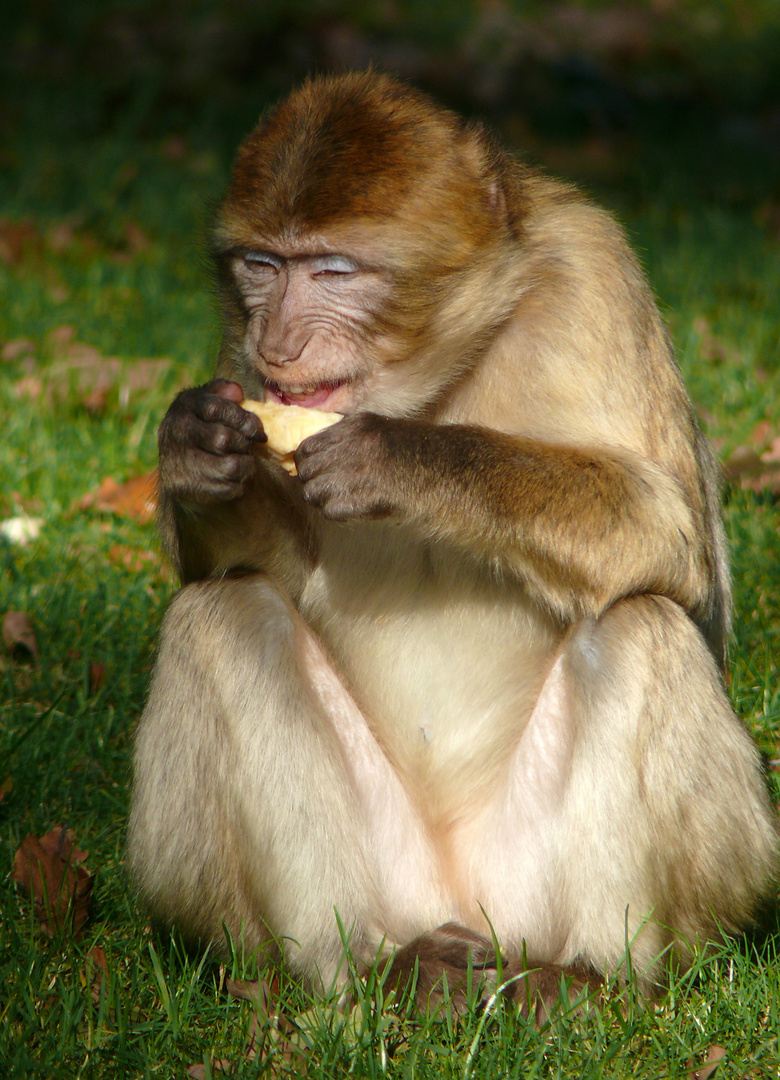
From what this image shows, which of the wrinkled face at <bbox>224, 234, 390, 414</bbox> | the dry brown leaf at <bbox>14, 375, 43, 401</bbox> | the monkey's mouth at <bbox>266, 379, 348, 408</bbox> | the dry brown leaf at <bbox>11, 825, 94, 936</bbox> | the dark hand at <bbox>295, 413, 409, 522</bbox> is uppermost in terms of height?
the wrinkled face at <bbox>224, 234, 390, 414</bbox>

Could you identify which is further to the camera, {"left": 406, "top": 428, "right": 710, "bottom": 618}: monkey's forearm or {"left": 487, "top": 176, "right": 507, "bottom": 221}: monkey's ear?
{"left": 487, "top": 176, "right": 507, "bottom": 221}: monkey's ear

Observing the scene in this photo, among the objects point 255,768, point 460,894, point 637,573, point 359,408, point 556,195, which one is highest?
point 556,195

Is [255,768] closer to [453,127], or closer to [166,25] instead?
[453,127]

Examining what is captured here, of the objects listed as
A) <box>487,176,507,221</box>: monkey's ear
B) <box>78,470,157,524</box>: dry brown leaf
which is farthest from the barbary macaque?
<box>78,470,157,524</box>: dry brown leaf

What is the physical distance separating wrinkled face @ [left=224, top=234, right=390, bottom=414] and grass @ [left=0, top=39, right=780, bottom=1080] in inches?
25.7

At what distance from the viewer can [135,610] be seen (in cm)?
502

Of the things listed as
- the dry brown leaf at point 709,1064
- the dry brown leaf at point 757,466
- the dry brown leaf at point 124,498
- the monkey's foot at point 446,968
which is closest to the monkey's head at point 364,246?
the monkey's foot at point 446,968

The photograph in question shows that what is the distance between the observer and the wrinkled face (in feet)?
11.3

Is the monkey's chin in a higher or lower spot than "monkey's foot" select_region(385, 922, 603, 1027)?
higher

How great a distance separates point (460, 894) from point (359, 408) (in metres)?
1.30

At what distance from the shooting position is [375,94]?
141 inches

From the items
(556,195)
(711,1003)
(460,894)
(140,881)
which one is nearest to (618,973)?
(711,1003)

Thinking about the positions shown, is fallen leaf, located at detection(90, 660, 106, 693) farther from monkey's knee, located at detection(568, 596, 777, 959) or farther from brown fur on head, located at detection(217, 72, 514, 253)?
monkey's knee, located at detection(568, 596, 777, 959)

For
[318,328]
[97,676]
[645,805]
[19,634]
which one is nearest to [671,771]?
[645,805]
